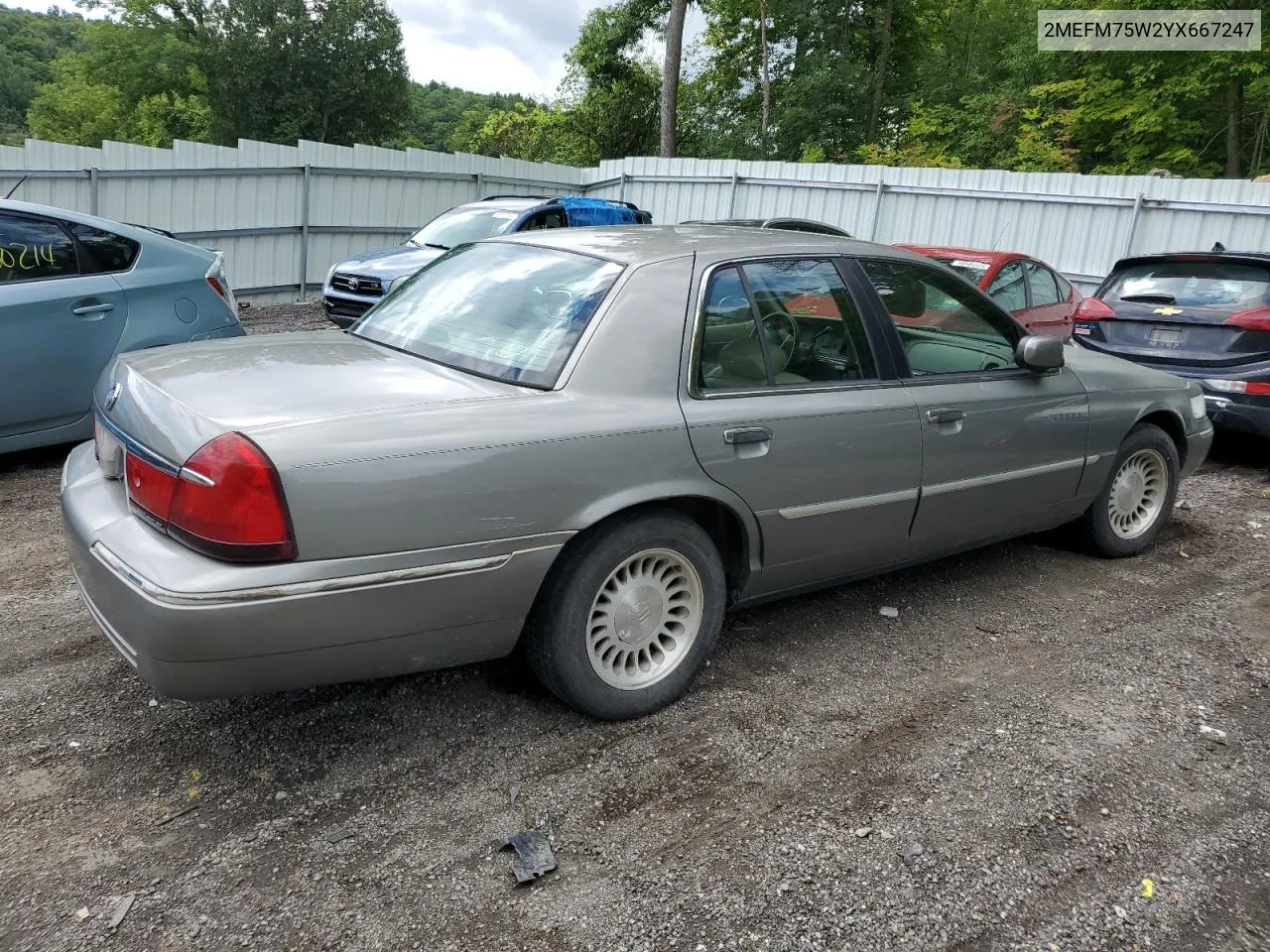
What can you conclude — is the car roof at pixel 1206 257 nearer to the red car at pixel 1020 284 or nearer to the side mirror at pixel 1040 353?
the red car at pixel 1020 284

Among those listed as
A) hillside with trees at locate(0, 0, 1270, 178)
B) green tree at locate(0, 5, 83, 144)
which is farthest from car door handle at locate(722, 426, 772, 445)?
green tree at locate(0, 5, 83, 144)

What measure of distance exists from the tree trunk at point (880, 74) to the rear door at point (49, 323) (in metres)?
29.1

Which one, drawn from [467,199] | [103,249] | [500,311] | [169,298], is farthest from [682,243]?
[467,199]

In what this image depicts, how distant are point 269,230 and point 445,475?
12.0 meters

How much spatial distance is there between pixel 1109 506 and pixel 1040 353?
1292 mm

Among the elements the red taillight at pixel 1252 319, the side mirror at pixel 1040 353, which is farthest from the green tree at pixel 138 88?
the side mirror at pixel 1040 353

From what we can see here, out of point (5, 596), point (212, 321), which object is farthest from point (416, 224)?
point (5, 596)

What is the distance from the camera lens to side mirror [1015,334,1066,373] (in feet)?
13.5

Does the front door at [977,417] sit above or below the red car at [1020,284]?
below

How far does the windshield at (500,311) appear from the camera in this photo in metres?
3.19

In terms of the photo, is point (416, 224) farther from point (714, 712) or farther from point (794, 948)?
point (794, 948)

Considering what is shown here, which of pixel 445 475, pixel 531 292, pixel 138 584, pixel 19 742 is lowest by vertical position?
pixel 19 742

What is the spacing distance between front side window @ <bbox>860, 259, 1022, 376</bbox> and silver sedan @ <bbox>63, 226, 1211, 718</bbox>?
0.01m

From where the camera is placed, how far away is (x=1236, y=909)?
8.29 ft
